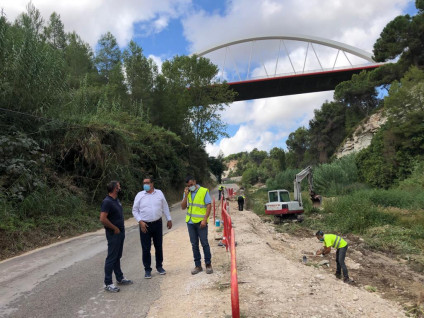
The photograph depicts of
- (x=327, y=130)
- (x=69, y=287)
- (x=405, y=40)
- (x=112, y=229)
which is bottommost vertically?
(x=69, y=287)

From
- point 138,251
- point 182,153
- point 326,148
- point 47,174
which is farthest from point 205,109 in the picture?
point 138,251

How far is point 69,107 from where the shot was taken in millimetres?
16516

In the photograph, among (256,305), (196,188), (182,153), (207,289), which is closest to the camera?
(256,305)

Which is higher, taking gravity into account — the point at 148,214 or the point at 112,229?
the point at 148,214

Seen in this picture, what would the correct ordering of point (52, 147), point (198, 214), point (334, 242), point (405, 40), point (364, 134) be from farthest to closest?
point (364, 134), point (405, 40), point (52, 147), point (334, 242), point (198, 214)

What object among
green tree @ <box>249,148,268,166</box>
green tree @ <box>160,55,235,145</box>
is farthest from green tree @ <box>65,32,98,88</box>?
green tree @ <box>249,148,268,166</box>

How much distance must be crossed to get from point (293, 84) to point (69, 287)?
182 ft

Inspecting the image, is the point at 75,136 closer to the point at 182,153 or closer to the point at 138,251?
the point at 138,251

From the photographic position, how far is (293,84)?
5647 cm

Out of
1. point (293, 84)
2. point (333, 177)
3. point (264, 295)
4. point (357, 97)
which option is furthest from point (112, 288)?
point (293, 84)

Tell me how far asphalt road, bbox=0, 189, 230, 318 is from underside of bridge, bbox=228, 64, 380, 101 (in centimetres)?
4495

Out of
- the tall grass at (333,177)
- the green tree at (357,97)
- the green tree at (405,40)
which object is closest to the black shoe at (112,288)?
the tall grass at (333,177)

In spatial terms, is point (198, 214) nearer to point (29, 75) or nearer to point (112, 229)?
point (112, 229)

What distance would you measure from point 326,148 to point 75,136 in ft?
163
